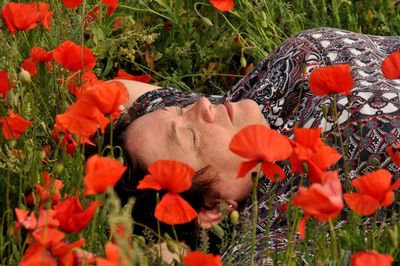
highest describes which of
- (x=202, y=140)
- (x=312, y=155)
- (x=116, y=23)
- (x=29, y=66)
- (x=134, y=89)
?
(x=312, y=155)

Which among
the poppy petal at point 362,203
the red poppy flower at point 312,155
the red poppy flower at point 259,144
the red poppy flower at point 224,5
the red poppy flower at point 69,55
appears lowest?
the red poppy flower at point 224,5

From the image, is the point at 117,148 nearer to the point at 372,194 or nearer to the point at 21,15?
the point at 21,15

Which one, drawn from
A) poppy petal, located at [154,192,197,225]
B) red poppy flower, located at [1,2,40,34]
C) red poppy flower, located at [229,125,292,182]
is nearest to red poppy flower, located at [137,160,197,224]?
poppy petal, located at [154,192,197,225]

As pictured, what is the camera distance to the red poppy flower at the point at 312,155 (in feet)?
6.06

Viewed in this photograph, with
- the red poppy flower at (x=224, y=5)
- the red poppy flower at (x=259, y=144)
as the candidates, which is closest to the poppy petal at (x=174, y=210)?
the red poppy flower at (x=259, y=144)

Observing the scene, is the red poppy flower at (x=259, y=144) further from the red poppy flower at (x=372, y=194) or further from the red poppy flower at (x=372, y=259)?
the red poppy flower at (x=372, y=259)

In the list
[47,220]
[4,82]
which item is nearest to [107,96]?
[47,220]

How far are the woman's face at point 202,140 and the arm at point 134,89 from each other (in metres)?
0.64

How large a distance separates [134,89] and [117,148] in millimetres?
650

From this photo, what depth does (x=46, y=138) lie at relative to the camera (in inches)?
117

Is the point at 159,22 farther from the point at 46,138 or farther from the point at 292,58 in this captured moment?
the point at 46,138

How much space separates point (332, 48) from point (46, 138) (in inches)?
37.1

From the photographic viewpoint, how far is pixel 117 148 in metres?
2.93

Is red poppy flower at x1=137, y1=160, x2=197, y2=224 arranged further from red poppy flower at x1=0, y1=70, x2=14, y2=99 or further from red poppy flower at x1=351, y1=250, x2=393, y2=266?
red poppy flower at x1=0, y1=70, x2=14, y2=99
